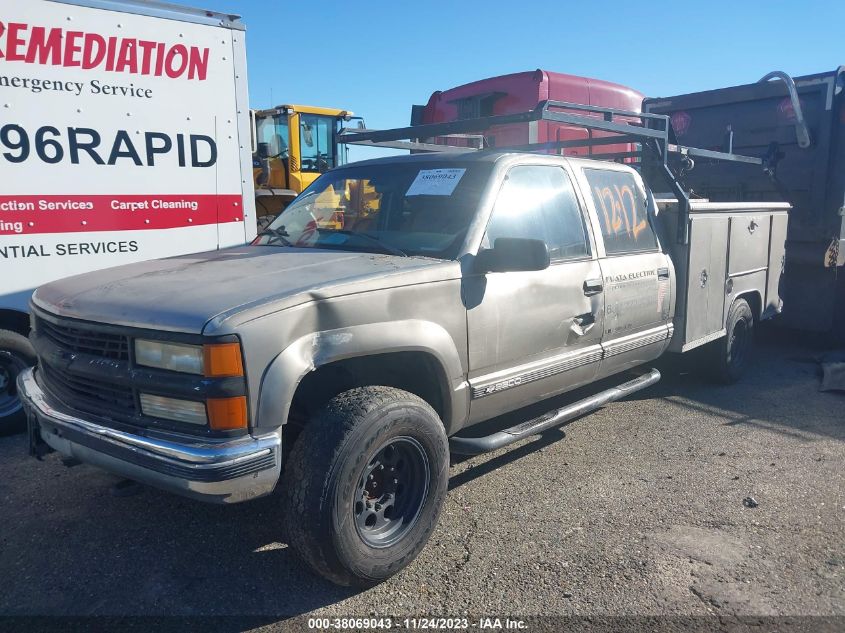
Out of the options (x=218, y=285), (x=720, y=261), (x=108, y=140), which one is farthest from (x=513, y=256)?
(x=108, y=140)

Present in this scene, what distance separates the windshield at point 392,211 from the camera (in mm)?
3730

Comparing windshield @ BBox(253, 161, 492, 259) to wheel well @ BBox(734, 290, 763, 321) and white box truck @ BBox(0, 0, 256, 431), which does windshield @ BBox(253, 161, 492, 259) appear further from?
wheel well @ BBox(734, 290, 763, 321)

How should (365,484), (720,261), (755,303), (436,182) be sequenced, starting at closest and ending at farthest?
1. (365,484)
2. (436,182)
3. (720,261)
4. (755,303)

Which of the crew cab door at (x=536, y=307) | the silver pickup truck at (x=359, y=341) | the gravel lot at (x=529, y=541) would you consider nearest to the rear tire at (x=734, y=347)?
the gravel lot at (x=529, y=541)

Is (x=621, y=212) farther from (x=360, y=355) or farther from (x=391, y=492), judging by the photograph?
(x=391, y=492)

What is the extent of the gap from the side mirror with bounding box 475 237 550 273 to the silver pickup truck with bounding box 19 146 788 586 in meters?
0.01

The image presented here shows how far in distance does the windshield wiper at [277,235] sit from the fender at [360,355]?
1291 millimetres

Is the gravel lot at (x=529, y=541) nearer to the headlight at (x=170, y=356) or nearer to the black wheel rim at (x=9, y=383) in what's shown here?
the black wheel rim at (x=9, y=383)

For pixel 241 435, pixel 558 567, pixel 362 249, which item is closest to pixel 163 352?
pixel 241 435

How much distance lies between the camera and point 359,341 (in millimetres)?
2977

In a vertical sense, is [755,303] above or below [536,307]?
below

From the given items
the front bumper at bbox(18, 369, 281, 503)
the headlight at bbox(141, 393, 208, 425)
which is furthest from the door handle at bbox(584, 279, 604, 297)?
the headlight at bbox(141, 393, 208, 425)

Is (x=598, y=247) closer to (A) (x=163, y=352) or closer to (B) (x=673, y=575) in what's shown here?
(B) (x=673, y=575)

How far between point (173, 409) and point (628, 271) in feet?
10.1
